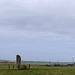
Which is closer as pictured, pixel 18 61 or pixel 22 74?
pixel 22 74

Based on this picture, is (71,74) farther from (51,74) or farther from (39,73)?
(39,73)

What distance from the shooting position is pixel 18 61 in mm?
42031

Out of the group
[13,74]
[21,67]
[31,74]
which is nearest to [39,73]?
[31,74]

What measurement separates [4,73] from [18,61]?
34.0 feet

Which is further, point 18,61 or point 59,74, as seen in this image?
point 18,61

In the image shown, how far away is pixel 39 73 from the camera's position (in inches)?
1266

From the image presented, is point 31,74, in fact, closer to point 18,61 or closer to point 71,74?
point 71,74

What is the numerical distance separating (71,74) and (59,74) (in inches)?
85.9

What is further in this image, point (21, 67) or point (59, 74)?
point (21, 67)

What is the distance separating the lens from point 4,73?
104 feet

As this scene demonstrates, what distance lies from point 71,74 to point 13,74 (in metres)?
10.3

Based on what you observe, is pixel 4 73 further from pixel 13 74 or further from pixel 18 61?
pixel 18 61

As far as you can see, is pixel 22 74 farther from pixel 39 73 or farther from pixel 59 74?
pixel 59 74

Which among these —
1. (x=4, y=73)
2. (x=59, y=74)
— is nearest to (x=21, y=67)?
(x=4, y=73)
